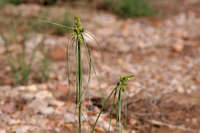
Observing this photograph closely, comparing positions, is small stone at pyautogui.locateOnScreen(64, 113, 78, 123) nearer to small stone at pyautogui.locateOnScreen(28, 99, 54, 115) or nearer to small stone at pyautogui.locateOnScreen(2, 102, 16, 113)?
small stone at pyautogui.locateOnScreen(28, 99, 54, 115)

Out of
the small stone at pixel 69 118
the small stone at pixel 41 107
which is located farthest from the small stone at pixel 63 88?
the small stone at pixel 69 118

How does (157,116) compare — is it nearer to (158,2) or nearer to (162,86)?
(162,86)

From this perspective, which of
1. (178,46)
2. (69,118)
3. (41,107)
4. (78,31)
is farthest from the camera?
(178,46)

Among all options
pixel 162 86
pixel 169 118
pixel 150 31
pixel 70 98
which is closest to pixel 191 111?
pixel 169 118

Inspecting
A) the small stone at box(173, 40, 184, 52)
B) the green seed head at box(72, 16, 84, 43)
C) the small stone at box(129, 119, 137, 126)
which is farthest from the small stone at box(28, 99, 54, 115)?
the small stone at box(173, 40, 184, 52)

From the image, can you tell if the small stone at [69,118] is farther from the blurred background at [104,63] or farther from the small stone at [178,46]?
the small stone at [178,46]

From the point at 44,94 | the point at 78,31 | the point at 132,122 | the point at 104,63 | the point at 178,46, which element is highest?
the point at 78,31

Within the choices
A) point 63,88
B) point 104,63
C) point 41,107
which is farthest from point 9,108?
point 104,63

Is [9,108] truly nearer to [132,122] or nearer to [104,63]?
[132,122]
